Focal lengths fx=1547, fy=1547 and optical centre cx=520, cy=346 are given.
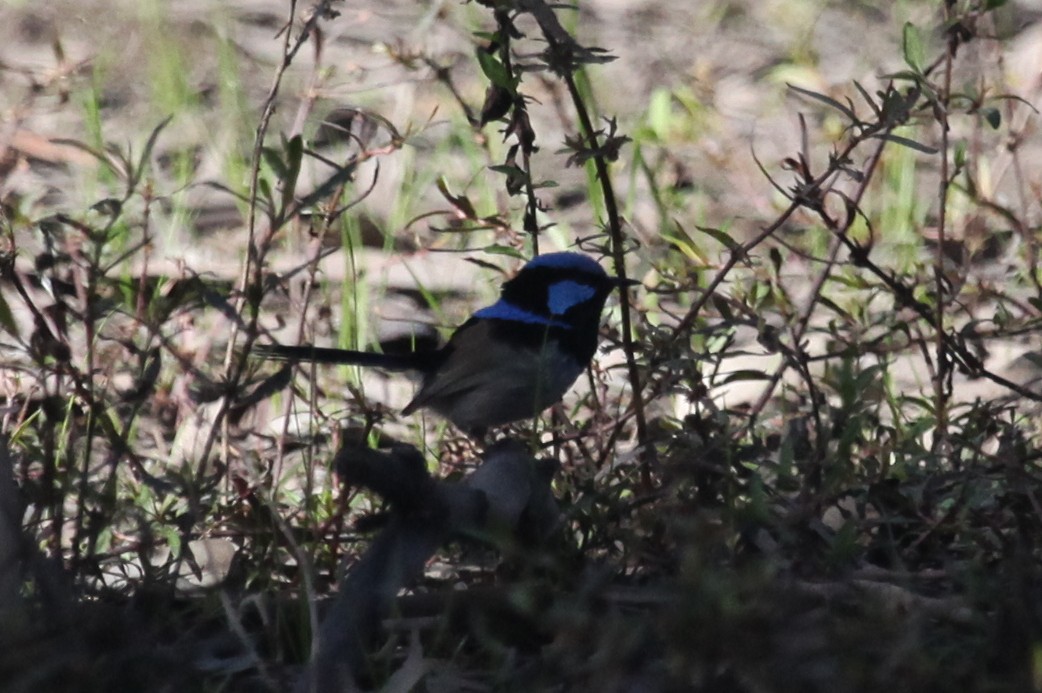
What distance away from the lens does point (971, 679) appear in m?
1.83

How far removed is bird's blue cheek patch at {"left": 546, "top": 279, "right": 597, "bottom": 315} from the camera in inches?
163

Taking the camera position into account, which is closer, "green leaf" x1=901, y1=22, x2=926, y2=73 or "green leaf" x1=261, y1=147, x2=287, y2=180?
"green leaf" x1=261, y1=147, x2=287, y2=180

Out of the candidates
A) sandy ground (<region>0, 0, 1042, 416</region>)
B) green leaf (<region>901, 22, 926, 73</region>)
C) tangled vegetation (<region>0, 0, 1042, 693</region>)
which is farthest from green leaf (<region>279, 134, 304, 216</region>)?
sandy ground (<region>0, 0, 1042, 416</region>)

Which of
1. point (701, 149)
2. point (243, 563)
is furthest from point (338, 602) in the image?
point (701, 149)

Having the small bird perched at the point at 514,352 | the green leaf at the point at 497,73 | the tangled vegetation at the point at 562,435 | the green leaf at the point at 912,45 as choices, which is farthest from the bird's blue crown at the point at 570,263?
the green leaf at the point at 912,45

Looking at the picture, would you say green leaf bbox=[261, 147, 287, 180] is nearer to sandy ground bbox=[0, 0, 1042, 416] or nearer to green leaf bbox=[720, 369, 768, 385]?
green leaf bbox=[720, 369, 768, 385]

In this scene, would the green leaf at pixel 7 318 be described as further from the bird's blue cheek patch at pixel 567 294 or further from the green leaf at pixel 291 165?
the bird's blue cheek patch at pixel 567 294

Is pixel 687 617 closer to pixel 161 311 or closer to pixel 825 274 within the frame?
pixel 161 311

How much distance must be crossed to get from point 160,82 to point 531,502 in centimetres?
391

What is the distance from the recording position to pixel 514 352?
4387 millimetres

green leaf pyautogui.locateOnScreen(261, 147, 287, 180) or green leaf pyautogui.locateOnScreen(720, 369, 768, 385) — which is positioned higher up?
green leaf pyautogui.locateOnScreen(261, 147, 287, 180)

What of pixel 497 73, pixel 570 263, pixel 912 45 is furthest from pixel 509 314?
pixel 912 45

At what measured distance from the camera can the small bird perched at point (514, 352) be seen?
3980mm

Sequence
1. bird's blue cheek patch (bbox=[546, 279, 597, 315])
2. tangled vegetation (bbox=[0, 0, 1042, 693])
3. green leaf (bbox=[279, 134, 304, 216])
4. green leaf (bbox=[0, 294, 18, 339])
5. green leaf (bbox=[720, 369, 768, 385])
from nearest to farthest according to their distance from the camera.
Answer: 1. tangled vegetation (bbox=[0, 0, 1042, 693])
2. green leaf (bbox=[279, 134, 304, 216])
3. green leaf (bbox=[0, 294, 18, 339])
4. green leaf (bbox=[720, 369, 768, 385])
5. bird's blue cheek patch (bbox=[546, 279, 597, 315])
